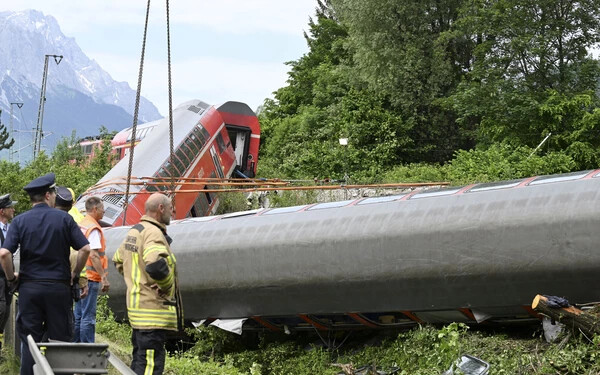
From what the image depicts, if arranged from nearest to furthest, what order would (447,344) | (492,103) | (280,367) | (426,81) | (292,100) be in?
(447,344) → (280,367) → (492,103) → (426,81) → (292,100)

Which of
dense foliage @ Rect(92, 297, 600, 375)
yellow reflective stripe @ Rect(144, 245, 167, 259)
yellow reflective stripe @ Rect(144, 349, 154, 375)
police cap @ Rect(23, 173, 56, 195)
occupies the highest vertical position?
police cap @ Rect(23, 173, 56, 195)

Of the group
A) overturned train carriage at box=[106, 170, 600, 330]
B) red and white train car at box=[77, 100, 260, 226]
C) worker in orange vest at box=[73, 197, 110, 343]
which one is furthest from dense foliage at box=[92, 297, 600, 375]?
red and white train car at box=[77, 100, 260, 226]

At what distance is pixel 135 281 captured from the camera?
7867 millimetres

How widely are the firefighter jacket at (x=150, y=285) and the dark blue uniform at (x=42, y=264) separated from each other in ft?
1.86

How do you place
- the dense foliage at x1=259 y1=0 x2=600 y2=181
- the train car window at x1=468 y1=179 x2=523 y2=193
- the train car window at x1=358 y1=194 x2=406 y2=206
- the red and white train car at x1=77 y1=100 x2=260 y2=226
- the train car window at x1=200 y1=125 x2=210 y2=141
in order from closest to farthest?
the train car window at x1=468 y1=179 x2=523 y2=193
the train car window at x1=358 y1=194 x2=406 y2=206
the red and white train car at x1=77 y1=100 x2=260 y2=226
the train car window at x1=200 y1=125 x2=210 y2=141
the dense foliage at x1=259 y1=0 x2=600 y2=181

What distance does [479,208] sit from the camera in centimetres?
1173

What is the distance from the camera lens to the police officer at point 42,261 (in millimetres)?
7992

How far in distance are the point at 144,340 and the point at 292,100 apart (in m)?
49.9

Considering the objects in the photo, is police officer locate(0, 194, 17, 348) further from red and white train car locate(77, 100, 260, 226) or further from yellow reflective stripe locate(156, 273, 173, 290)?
red and white train car locate(77, 100, 260, 226)

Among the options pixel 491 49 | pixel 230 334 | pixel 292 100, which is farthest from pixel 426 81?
pixel 230 334

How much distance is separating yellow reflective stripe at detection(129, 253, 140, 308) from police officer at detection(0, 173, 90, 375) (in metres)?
0.49

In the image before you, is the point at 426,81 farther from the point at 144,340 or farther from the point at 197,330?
the point at 144,340

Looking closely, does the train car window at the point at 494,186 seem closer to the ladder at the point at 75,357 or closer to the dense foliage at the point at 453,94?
the ladder at the point at 75,357

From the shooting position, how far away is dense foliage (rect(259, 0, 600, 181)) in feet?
105
